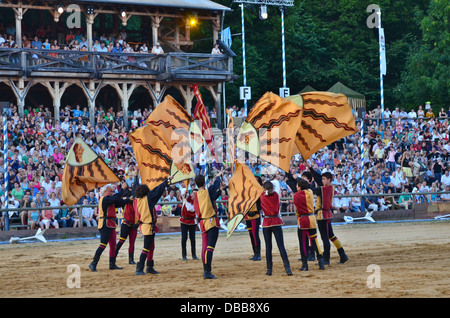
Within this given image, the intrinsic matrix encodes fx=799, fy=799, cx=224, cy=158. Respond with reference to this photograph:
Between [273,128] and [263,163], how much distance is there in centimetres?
1127

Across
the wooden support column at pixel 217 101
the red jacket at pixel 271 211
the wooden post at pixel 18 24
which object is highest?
the wooden post at pixel 18 24

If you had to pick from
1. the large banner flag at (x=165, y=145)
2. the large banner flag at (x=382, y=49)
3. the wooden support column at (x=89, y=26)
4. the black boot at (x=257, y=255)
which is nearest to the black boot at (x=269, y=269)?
the black boot at (x=257, y=255)

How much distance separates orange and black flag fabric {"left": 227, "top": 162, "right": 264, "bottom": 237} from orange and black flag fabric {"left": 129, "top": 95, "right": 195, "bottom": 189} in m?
2.14

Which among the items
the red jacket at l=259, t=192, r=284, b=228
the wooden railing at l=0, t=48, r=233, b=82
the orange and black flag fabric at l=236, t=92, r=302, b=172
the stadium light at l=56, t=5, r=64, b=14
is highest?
the stadium light at l=56, t=5, r=64, b=14

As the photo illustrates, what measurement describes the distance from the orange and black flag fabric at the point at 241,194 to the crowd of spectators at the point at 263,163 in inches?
318

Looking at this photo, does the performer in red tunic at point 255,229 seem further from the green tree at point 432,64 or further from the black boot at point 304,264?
the green tree at point 432,64

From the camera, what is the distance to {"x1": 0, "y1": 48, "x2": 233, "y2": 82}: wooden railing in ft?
108

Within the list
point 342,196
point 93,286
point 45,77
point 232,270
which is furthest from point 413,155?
point 93,286

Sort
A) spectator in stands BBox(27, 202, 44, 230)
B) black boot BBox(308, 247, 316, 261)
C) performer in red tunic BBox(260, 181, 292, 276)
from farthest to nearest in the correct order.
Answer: spectator in stands BBox(27, 202, 44, 230), black boot BBox(308, 247, 316, 261), performer in red tunic BBox(260, 181, 292, 276)

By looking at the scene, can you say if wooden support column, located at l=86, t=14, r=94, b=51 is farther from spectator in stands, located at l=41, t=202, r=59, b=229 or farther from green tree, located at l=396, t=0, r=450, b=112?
green tree, located at l=396, t=0, r=450, b=112

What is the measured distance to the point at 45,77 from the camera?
33.7 meters

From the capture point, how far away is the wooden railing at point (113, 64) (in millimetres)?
32969

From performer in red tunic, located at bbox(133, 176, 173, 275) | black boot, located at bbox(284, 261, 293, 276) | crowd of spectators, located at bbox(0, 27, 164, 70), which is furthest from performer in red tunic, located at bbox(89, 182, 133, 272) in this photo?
crowd of spectators, located at bbox(0, 27, 164, 70)
